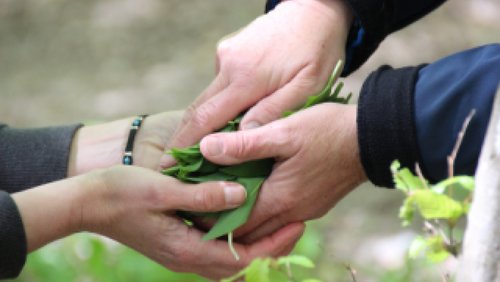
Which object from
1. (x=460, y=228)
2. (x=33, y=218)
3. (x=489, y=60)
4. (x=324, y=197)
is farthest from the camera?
(x=460, y=228)

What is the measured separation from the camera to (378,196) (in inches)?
137

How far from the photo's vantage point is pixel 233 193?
1811 millimetres

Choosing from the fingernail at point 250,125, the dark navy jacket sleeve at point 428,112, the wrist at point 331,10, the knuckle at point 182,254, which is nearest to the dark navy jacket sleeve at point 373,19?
the wrist at point 331,10

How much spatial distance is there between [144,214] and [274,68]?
0.44 meters

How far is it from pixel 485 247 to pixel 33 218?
1147 mm

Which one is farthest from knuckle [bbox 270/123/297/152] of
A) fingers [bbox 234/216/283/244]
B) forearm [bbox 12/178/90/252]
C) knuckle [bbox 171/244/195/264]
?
forearm [bbox 12/178/90/252]

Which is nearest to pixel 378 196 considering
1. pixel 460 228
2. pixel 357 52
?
pixel 460 228

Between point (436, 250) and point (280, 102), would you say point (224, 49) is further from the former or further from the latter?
point (436, 250)

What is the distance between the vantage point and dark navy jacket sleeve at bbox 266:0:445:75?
1.91 meters

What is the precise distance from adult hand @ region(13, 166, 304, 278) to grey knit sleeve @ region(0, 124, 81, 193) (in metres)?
0.35

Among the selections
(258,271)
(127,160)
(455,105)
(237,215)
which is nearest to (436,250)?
(258,271)

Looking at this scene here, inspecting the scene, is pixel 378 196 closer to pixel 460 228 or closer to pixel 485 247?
pixel 460 228

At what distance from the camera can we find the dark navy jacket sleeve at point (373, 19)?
1911 millimetres

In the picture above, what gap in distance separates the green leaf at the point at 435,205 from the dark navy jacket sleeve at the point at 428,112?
68cm
